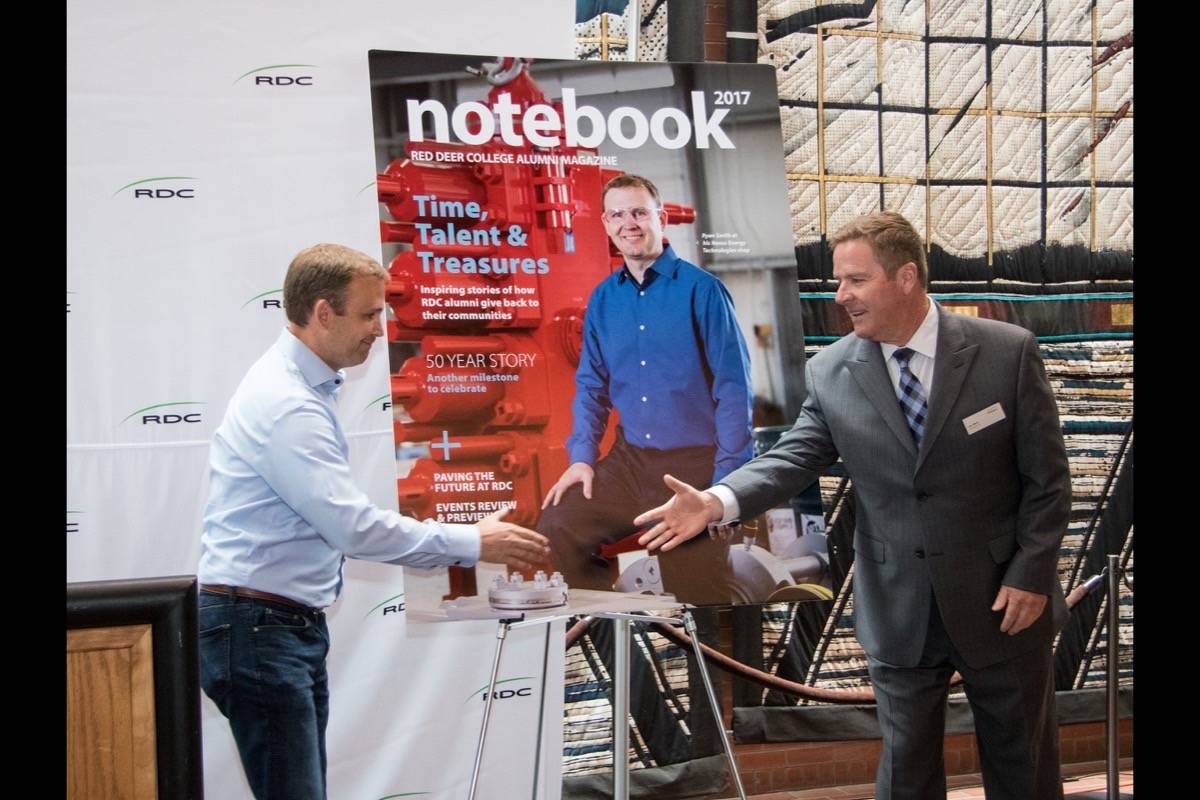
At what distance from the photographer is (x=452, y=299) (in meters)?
3.09

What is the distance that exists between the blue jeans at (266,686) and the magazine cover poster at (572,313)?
35 centimetres

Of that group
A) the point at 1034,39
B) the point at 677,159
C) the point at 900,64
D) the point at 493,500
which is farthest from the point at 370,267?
the point at 1034,39

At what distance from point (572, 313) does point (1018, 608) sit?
1364mm

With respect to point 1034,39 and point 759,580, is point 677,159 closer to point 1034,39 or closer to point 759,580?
point 759,580

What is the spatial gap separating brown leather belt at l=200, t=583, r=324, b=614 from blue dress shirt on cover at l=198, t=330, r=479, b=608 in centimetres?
1

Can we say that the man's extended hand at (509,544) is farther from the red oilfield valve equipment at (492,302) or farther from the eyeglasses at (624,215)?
the eyeglasses at (624,215)

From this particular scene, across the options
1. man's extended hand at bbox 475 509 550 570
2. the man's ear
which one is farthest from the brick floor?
the man's ear

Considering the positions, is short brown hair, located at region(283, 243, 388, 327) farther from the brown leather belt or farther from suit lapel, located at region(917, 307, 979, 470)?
suit lapel, located at region(917, 307, 979, 470)

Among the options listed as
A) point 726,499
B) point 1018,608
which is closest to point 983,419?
point 1018,608

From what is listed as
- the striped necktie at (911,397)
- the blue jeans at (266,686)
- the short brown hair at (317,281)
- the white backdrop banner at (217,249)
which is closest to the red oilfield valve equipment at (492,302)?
the short brown hair at (317,281)

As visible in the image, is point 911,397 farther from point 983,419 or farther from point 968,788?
point 968,788

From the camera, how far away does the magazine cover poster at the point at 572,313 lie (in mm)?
3062

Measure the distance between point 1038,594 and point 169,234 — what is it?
2.56m

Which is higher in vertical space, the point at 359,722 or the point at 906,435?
the point at 906,435
